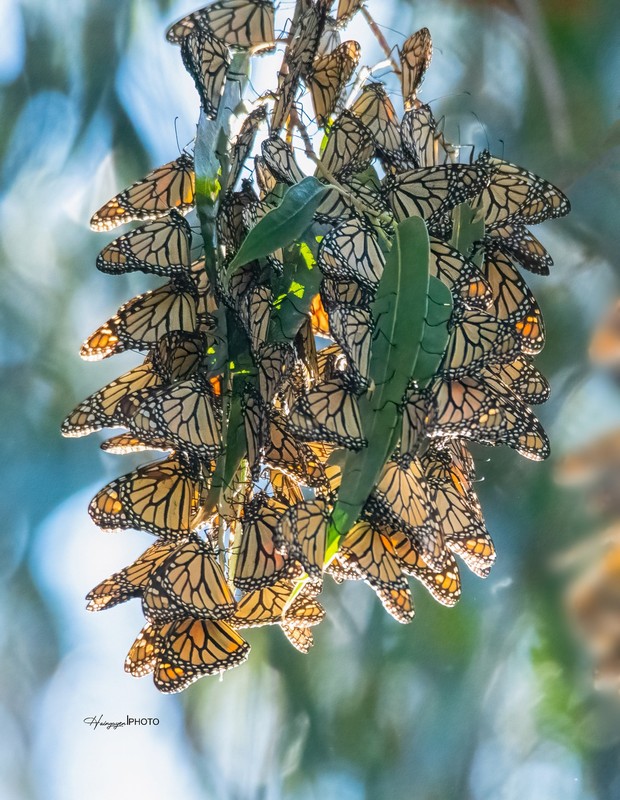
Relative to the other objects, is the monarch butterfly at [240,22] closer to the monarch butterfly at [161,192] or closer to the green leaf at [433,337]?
the monarch butterfly at [161,192]

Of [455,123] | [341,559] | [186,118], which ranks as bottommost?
[341,559]

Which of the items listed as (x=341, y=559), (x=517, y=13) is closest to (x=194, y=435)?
(x=341, y=559)

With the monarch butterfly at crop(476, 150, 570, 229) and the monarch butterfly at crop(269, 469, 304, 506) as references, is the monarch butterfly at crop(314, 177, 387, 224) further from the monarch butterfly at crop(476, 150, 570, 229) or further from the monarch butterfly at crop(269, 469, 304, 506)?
the monarch butterfly at crop(269, 469, 304, 506)

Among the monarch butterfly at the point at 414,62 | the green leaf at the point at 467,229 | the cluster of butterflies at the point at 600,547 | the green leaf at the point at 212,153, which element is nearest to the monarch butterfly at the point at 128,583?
the green leaf at the point at 212,153

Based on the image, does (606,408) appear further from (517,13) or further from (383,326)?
(383,326)

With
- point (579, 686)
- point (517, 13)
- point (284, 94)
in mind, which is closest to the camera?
point (284, 94)

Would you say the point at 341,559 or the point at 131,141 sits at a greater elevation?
the point at 131,141

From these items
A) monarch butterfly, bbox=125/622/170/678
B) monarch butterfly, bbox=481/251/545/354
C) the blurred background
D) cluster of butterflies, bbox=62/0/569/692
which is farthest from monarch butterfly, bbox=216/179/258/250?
the blurred background
